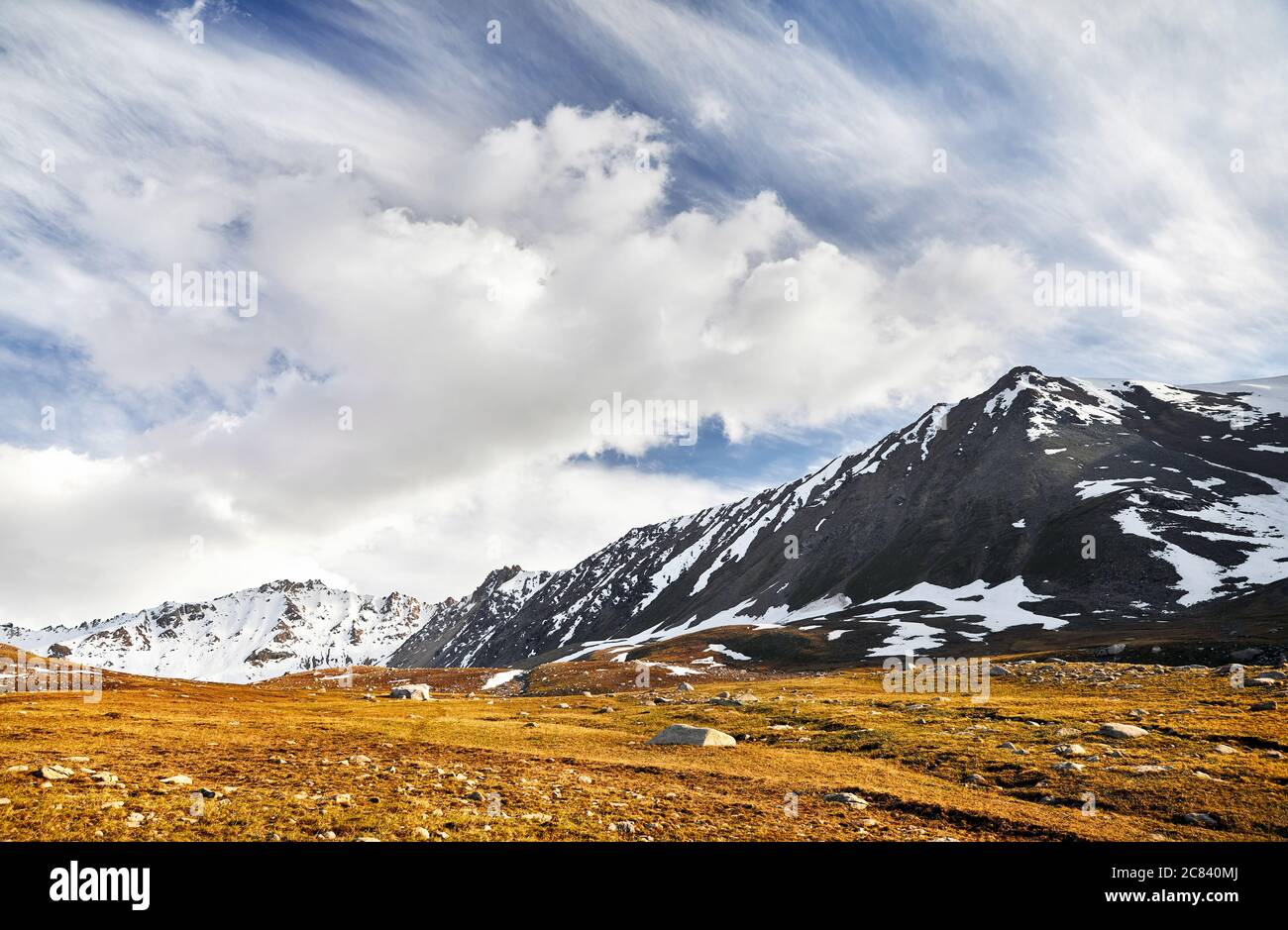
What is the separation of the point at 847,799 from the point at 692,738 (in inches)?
608

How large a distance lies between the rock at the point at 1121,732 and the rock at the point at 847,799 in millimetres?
19422

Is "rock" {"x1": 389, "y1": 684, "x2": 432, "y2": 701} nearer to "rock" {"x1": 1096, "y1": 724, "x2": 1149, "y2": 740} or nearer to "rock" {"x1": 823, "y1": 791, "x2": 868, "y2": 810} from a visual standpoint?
"rock" {"x1": 823, "y1": 791, "x2": 868, "y2": 810}

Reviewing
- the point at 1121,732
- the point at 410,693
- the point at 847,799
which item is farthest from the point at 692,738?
the point at 410,693

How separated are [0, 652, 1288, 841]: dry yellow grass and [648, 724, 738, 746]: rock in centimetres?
140

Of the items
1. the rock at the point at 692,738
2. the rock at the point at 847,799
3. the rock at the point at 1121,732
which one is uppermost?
the rock at the point at 847,799

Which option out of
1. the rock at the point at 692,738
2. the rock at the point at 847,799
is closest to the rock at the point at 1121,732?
the rock at the point at 692,738

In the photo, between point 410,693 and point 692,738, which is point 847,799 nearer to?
point 692,738

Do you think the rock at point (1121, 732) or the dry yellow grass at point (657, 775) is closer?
the dry yellow grass at point (657, 775)

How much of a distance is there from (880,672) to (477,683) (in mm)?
76895

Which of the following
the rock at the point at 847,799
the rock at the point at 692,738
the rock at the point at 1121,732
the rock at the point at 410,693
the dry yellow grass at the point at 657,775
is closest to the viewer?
the dry yellow grass at the point at 657,775

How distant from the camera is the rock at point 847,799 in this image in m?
20.7

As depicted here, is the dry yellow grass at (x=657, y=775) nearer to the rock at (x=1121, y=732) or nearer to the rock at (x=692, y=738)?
the rock at (x=1121, y=732)
